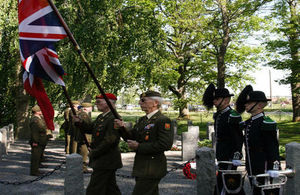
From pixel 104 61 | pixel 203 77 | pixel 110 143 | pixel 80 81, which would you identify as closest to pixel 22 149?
pixel 80 81

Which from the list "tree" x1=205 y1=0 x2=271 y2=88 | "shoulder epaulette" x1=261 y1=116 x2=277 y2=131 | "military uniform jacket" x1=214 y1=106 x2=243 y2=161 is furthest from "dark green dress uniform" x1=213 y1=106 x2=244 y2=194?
"tree" x1=205 y1=0 x2=271 y2=88

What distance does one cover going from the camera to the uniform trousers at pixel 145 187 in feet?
13.0

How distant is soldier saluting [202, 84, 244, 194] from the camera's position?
185 inches

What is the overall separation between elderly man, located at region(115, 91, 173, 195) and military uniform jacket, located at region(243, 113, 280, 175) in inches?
46.2

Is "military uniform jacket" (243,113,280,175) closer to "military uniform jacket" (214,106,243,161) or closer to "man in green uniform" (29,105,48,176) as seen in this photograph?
"military uniform jacket" (214,106,243,161)

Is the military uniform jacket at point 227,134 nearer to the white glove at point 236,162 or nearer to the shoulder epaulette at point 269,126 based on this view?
A: the white glove at point 236,162

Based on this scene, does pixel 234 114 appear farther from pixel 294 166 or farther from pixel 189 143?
pixel 189 143

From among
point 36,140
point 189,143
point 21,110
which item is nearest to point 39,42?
point 36,140

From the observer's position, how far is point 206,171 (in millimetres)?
4816

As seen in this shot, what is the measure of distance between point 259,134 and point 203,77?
25609 millimetres

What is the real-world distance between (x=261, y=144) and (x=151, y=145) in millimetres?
1514

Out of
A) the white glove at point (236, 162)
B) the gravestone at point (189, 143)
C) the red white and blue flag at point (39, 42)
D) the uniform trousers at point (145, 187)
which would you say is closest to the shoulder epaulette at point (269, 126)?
the white glove at point (236, 162)

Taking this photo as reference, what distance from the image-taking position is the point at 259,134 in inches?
167

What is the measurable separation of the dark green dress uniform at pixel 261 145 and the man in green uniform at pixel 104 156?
200cm
